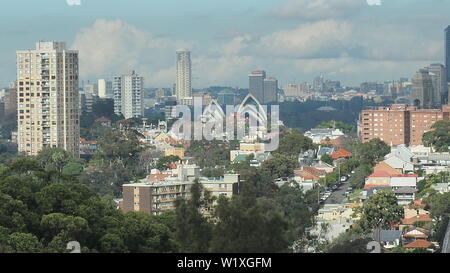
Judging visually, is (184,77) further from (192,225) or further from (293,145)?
(192,225)

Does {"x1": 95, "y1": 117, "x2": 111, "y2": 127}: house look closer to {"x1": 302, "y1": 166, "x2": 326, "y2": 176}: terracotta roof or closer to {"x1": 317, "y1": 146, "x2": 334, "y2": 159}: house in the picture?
{"x1": 317, "y1": 146, "x2": 334, "y2": 159}: house

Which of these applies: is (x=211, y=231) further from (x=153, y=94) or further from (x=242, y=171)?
(x=153, y=94)

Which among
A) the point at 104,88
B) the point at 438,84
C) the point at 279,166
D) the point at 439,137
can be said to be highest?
the point at 104,88

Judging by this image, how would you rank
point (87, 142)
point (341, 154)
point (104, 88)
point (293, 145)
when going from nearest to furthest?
point (293, 145)
point (341, 154)
point (87, 142)
point (104, 88)

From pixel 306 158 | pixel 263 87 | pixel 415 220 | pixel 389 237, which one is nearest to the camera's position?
pixel 389 237

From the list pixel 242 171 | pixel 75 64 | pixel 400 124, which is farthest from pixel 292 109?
pixel 242 171

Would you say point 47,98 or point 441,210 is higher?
point 47,98

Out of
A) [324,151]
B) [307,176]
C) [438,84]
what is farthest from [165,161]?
[438,84]

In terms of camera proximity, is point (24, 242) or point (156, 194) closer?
point (24, 242)
